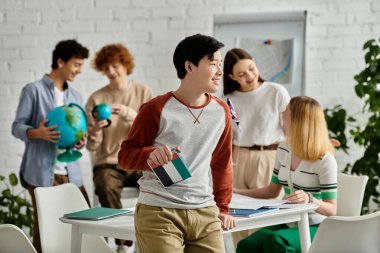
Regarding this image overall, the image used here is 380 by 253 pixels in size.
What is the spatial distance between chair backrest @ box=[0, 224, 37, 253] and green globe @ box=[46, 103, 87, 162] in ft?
4.89

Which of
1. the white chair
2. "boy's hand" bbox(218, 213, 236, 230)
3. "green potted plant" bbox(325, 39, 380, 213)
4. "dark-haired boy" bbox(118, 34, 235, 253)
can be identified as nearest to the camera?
"dark-haired boy" bbox(118, 34, 235, 253)

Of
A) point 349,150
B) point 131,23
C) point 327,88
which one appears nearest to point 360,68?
point 327,88

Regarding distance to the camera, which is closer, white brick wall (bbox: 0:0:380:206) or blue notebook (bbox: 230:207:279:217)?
blue notebook (bbox: 230:207:279:217)

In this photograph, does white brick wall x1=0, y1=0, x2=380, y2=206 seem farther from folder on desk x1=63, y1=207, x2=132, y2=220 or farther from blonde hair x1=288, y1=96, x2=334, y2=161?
folder on desk x1=63, y1=207, x2=132, y2=220

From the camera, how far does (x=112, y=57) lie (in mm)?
4207

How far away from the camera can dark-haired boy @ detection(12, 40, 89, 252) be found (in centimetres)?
377

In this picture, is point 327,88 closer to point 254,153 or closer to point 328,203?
point 254,153

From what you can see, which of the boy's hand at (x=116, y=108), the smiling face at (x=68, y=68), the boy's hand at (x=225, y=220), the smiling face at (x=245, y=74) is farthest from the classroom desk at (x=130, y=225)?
the smiling face at (x=68, y=68)

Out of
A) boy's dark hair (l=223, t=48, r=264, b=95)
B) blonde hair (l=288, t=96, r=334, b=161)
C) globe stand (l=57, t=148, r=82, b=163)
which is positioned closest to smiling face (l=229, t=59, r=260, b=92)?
boy's dark hair (l=223, t=48, r=264, b=95)

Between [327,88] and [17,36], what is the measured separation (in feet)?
7.57

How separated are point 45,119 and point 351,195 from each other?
1758 millimetres

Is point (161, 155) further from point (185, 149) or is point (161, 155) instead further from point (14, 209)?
point (14, 209)

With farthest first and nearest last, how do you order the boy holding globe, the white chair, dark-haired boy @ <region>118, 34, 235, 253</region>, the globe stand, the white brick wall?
the white brick wall → the boy holding globe → the globe stand → the white chair → dark-haired boy @ <region>118, 34, 235, 253</region>

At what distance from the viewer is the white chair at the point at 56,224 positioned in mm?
2734
